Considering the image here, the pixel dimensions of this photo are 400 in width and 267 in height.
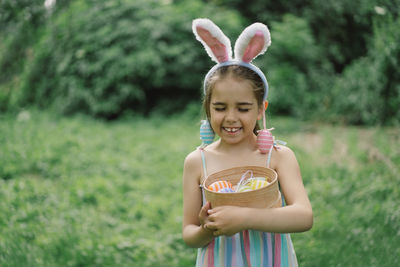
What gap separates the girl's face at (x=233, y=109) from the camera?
166cm

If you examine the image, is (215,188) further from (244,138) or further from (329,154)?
(329,154)

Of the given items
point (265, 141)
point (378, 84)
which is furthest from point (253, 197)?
point (378, 84)

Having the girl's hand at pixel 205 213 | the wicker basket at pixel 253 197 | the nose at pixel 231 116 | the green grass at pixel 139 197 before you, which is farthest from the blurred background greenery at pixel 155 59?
the girl's hand at pixel 205 213

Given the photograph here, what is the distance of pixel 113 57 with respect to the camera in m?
8.73

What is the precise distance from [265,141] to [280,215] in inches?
14.0

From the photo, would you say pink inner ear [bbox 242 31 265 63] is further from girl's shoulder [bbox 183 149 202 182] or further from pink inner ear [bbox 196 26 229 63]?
girl's shoulder [bbox 183 149 202 182]

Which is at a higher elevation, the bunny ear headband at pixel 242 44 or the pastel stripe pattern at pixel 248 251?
the bunny ear headband at pixel 242 44

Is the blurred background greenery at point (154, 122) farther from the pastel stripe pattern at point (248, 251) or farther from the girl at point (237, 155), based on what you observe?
the pastel stripe pattern at point (248, 251)

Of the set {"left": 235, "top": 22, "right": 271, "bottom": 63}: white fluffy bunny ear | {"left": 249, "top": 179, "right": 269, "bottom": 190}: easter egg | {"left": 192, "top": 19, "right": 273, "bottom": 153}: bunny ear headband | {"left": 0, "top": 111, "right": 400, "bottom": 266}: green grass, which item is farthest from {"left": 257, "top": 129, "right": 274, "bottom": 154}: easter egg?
{"left": 0, "top": 111, "right": 400, "bottom": 266}: green grass

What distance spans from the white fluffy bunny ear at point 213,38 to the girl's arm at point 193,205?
1.51 feet

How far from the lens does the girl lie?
1654 mm

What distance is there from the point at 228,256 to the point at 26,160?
3906 mm

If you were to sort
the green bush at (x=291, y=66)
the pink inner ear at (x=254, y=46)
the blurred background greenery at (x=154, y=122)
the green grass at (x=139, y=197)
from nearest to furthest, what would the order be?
the pink inner ear at (x=254, y=46)
the green grass at (x=139, y=197)
the blurred background greenery at (x=154, y=122)
the green bush at (x=291, y=66)

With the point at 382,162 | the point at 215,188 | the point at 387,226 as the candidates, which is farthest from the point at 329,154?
the point at 215,188
